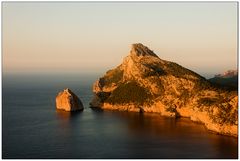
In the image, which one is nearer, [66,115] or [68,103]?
[66,115]

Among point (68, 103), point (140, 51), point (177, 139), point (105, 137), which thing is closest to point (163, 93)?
point (68, 103)

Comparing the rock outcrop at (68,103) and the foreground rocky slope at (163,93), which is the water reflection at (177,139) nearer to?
the foreground rocky slope at (163,93)

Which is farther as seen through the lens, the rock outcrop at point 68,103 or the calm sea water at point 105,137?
the rock outcrop at point 68,103

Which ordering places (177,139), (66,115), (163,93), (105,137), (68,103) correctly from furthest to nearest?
(68,103), (163,93), (66,115), (105,137), (177,139)

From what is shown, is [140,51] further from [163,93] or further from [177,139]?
[177,139]

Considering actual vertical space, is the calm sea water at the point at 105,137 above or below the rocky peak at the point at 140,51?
below

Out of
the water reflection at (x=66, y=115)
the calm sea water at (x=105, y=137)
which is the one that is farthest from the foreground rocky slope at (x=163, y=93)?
the water reflection at (x=66, y=115)

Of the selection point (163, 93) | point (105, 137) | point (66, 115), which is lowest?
point (105, 137)
